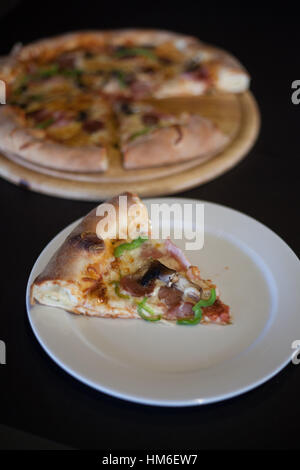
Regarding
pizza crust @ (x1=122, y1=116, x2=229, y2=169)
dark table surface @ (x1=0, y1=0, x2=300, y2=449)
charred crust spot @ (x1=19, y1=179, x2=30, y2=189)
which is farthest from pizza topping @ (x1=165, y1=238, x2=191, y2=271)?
charred crust spot @ (x1=19, y1=179, x2=30, y2=189)

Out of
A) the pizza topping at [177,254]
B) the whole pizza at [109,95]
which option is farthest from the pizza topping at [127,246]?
the whole pizza at [109,95]

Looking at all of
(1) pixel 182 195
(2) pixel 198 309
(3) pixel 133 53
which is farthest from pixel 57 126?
(2) pixel 198 309

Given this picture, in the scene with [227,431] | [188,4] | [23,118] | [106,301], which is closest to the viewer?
[227,431]

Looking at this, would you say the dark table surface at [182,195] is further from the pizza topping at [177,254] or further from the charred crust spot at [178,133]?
the pizza topping at [177,254]

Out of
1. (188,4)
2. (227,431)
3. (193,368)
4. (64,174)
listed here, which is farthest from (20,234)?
(188,4)

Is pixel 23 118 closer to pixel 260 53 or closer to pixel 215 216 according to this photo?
pixel 215 216

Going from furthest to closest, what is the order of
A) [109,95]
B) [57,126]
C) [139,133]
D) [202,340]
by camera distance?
[109,95]
[57,126]
[139,133]
[202,340]

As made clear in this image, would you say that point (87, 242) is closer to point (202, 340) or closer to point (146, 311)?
point (146, 311)
